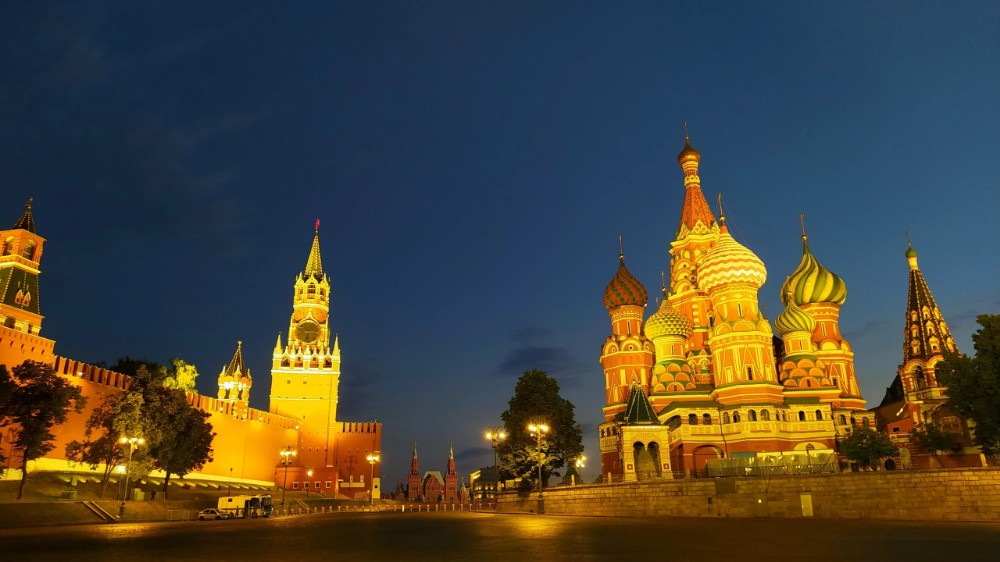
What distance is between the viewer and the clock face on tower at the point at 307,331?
81875 millimetres

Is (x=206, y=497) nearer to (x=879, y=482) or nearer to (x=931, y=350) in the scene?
(x=879, y=482)

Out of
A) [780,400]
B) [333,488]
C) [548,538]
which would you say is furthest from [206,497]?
[780,400]

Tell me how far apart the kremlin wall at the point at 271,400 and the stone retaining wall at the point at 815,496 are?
30062mm

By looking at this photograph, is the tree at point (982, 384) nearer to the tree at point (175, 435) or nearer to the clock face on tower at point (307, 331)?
the tree at point (175, 435)

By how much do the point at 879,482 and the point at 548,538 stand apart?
16466mm

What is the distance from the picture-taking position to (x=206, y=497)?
137ft

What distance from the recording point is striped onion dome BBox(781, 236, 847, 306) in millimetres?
49062

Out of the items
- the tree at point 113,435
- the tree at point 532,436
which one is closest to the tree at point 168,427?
the tree at point 113,435

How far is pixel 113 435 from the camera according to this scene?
34.4 meters

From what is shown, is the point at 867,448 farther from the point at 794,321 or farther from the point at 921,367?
the point at 921,367

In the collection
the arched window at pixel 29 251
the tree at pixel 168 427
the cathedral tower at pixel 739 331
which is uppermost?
the arched window at pixel 29 251

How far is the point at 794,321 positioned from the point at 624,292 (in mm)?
12313

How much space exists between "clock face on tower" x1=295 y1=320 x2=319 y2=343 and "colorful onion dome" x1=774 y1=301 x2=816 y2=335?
182ft

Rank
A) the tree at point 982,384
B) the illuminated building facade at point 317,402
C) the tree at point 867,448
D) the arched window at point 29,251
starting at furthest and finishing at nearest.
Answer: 1. the illuminated building facade at point 317,402
2. the arched window at point 29,251
3. the tree at point 867,448
4. the tree at point 982,384
